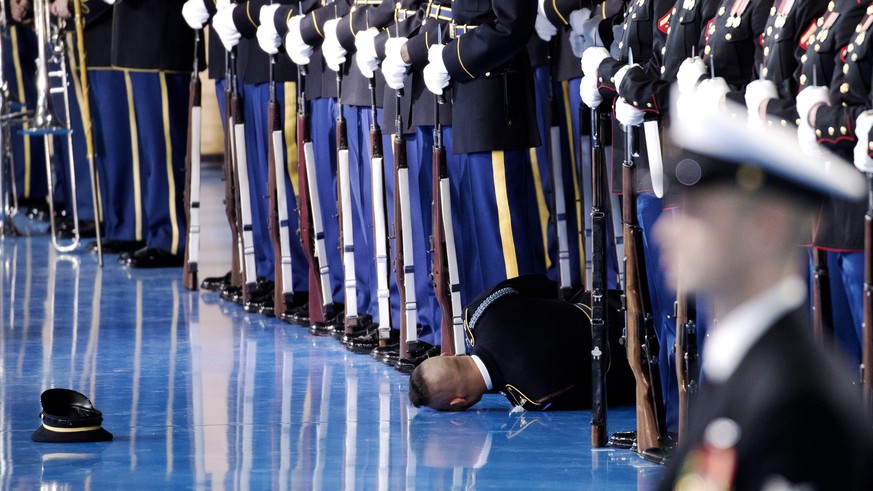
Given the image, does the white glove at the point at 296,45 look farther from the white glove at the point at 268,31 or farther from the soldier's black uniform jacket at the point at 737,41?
the soldier's black uniform jacket at the point at 737,41

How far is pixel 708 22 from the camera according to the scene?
4285 millimetres

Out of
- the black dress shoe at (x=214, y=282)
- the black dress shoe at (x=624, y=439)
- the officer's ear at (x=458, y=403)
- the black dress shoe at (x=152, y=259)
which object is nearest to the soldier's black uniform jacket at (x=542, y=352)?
the officer's ear at (x=458, y=403)

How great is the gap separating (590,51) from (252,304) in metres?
3.27

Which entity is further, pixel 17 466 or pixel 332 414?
pixel 332 414

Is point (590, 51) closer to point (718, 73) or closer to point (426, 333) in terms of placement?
point (718, 73)

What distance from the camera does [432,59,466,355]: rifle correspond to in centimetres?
578

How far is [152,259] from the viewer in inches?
361

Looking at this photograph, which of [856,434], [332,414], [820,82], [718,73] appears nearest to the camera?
[856,434]

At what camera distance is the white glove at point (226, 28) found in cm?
741

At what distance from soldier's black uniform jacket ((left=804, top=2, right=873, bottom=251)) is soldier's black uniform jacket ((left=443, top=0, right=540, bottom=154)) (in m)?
1.91

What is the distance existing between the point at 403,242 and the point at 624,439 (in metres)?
1.66

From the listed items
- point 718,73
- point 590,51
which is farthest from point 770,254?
point 590,51

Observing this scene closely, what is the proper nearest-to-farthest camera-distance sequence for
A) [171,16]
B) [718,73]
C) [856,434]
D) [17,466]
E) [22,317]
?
[856,434], [718,73], [17,466], [22,317], [171,16]

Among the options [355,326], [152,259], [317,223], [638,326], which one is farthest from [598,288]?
[152,259]
